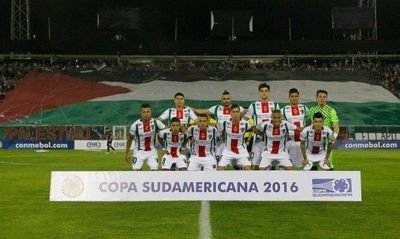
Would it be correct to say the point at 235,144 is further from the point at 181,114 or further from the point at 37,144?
the point at 37,144

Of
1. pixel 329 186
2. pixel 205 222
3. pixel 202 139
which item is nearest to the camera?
pixel 205 222

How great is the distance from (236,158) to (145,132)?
7.87 feet

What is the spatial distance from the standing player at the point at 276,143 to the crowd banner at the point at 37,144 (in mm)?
26897

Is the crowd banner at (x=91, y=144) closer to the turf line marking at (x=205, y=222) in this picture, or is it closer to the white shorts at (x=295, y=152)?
the white shorts at (x=295, y=152)

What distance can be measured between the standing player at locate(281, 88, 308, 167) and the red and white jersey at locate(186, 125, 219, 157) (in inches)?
73.7

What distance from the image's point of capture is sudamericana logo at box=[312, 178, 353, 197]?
406 inches

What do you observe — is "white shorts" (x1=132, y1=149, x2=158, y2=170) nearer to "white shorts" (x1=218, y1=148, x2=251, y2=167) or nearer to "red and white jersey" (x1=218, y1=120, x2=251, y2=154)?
"white shorts" (x1=218, y1=148, x2=251, y2=167)

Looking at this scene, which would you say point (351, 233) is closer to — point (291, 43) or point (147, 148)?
point (147, 148)

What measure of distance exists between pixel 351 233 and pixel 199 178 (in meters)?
2.99

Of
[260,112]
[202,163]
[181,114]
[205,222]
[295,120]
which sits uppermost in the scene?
[181,114]

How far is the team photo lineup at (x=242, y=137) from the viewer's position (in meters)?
13.4

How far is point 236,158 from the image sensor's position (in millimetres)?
13812

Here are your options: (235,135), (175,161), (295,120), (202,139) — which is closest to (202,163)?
(202,139)

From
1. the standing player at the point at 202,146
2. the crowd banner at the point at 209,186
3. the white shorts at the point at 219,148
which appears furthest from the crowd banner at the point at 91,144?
the crowd banner at the point at 209,186
